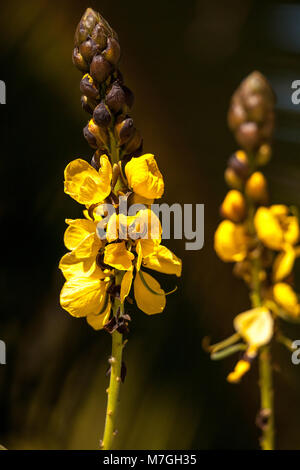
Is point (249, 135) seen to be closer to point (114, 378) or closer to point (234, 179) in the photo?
point (234, 179)

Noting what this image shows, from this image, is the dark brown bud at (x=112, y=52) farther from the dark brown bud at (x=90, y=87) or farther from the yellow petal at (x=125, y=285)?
the yellow petal at (x=125, y=285)

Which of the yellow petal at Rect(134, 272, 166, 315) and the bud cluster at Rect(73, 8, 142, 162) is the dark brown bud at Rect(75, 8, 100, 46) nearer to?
the bud cluster at Rect(73, 8, 142, 162)

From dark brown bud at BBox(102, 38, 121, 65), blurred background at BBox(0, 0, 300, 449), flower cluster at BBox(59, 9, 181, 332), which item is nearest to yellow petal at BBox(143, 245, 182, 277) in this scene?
flower cluster at BBox(59, 9, 181, 332)

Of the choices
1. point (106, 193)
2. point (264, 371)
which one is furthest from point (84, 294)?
point (264, 371)

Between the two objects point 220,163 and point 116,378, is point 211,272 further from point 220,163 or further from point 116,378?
point 116,378

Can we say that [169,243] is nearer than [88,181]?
No

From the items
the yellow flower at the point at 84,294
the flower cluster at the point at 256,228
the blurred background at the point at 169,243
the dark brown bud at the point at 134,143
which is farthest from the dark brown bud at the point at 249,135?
A: the blurred background at the point at 169,243
